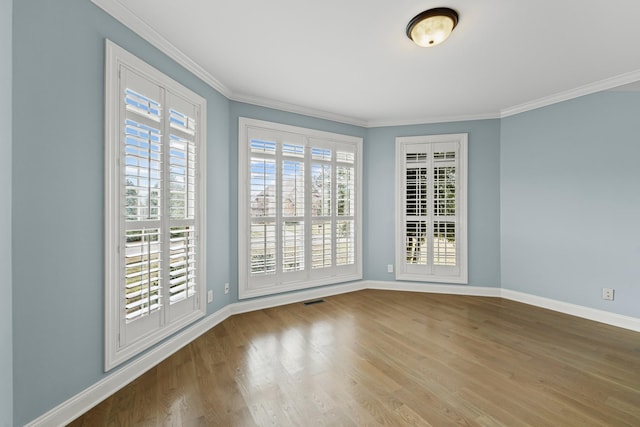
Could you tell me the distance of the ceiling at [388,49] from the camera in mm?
1998

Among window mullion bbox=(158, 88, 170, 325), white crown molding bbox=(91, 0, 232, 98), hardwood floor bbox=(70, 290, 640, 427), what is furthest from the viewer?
window mullion bbox=(158, 88, 170, 325)

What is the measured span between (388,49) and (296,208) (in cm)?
220

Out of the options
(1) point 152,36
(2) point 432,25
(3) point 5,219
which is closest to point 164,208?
(3) point 5,219

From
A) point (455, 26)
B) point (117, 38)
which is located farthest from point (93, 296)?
point (455, 26)

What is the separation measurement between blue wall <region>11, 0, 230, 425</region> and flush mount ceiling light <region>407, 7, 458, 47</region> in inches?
85.2

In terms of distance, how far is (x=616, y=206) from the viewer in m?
3.17

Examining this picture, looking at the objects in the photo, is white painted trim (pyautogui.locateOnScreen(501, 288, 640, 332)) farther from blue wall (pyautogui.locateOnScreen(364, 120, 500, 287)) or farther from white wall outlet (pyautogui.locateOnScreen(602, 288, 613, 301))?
blue wall (pyautogui.locateOnScreen(364, 120, 500, 287))

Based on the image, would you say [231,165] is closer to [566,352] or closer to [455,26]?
[455,26]

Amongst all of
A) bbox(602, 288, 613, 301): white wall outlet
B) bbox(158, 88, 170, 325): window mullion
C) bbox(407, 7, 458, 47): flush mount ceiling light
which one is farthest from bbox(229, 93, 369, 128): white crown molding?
bbox(602, 288, 613, 301): white wall outlet

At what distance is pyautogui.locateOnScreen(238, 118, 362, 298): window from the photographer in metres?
3.61

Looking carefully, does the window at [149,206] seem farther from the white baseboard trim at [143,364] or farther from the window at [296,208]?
the window at [296,208]

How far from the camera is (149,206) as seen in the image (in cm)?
228

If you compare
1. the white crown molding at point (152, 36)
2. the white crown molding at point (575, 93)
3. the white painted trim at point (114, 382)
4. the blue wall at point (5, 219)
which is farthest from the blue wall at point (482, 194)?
the blue wall at point (5, 219)

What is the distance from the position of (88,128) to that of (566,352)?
4230mm
